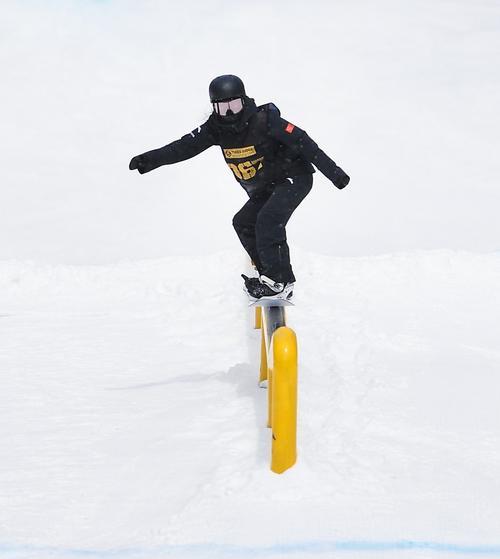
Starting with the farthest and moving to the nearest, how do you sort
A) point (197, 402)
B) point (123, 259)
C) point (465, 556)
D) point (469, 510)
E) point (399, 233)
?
point (399, 233), point (123, 259), point (197, 402), point (469, 510), point (465, 556)

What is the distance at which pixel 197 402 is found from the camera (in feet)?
13.0

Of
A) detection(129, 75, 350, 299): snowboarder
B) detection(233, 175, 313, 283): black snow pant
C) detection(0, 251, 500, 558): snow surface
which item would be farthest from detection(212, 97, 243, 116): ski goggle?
detection(0, 251, 500, 558): snow surface

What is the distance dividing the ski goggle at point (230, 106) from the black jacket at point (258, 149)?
0.13 ft

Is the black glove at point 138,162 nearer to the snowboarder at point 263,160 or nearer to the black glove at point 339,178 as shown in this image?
the snowboarder at point 263,160

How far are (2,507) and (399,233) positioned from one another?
6.62 m

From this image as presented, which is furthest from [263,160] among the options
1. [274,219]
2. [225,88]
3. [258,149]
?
[225,88]

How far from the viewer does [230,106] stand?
3.53m

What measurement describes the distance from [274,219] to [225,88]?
663 millimetres

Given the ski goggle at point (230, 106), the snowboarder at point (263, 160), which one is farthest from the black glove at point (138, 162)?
the ski goggle at point (230, 106)

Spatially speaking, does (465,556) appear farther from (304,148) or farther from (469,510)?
(304,148)

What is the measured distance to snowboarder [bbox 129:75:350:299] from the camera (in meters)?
3.57

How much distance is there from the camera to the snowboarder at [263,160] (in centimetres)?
357

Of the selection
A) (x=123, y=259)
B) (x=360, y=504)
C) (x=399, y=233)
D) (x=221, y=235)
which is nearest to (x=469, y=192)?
(x=399, y=233)

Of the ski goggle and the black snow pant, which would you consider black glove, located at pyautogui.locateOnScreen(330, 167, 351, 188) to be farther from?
the ski goggle
